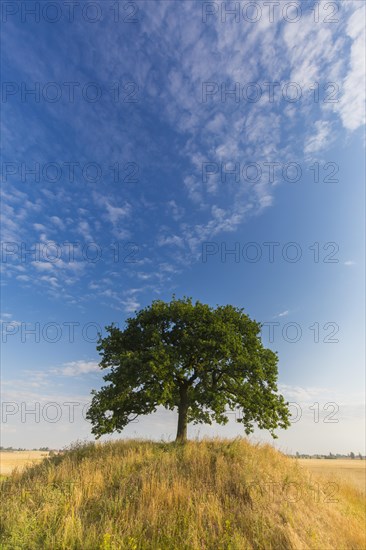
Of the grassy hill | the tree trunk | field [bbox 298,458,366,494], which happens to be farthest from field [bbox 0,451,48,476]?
field [bbox 298,458,366,494]

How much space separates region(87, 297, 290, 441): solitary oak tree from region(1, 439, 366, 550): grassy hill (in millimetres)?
6043

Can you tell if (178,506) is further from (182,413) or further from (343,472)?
(343,472)

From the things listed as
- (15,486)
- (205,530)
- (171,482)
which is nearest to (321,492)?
(171,482)

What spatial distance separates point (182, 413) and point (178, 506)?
1424cm

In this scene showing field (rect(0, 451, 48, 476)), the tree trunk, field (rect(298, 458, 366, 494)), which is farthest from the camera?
the tree trunk

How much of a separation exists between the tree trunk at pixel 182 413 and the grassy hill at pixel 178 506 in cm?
701

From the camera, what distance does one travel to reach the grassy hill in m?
9.29

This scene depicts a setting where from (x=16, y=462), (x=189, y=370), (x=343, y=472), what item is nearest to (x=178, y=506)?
(x=189, y=370)

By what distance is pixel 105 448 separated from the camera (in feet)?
69.2

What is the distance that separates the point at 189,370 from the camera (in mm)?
25047

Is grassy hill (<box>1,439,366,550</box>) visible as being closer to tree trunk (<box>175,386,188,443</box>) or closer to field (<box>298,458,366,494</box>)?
field (<box>298,458,366,494</box>)

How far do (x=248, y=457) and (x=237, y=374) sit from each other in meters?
7.57

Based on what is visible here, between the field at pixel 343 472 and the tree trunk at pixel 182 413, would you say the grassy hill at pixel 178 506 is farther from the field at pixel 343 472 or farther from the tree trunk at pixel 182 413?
the tree trunk at pixel 182 413

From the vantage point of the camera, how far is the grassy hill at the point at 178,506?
9289mm
